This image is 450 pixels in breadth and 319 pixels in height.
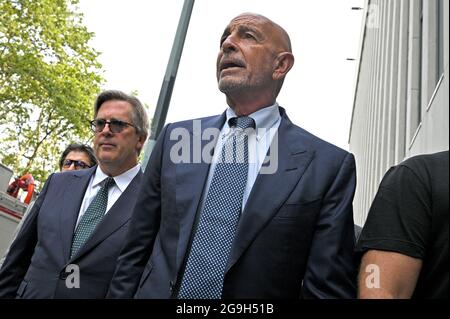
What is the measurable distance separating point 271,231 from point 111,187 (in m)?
1.58

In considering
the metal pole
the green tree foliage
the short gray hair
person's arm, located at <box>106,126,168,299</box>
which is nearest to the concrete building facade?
the metal pole

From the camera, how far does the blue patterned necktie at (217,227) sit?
2316 millimetres

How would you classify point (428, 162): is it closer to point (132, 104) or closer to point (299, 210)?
point (299, 210)

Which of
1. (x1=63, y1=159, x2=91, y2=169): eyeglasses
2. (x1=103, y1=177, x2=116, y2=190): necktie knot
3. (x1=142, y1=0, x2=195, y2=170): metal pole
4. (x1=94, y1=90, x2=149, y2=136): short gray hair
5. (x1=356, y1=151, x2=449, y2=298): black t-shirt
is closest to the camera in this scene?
(x1=356, y1=151, x2=449, y2=298): black t-shirt

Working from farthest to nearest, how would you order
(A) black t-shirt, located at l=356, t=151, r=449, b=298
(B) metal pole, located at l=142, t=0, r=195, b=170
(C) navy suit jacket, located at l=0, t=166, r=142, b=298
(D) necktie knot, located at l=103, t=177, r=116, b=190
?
(B) metal pole, located at l=142, t=0, r=195, b=170
(D) necktie knot, located at l=103, t=177, r=116, b=190
(C) navy suit jacket, located at l=0, t=166, r=142, b=298
(A) black t-shirt, located at l=356, t=151, r=449, b=298

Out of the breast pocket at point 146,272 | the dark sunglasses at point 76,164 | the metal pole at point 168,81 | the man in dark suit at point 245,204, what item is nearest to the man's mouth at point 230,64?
the man in dark suit at point 245,204

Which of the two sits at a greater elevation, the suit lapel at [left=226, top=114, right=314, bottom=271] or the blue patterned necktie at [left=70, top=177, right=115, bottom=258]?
the suit lapel at [left=226, top=114, right=314, bottom=271]

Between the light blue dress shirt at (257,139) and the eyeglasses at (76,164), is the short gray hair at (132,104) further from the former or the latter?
the eyeglasses at (76,164)

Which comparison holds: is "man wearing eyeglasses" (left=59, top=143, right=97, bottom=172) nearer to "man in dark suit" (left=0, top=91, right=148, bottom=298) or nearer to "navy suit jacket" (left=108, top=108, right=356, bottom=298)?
"man in dark suit" (left=0, top=91, right=148, bottom=298)

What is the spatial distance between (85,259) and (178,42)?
14.2 ft

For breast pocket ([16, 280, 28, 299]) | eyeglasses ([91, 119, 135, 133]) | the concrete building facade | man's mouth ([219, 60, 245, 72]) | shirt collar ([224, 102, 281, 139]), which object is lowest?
breast pocket ([16, 280, 28, 299])

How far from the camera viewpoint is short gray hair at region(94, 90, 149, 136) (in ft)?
13.1

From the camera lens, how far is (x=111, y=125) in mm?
3893

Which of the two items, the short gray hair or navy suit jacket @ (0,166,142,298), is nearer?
navy suit jacket @ (0,166,142,298)
